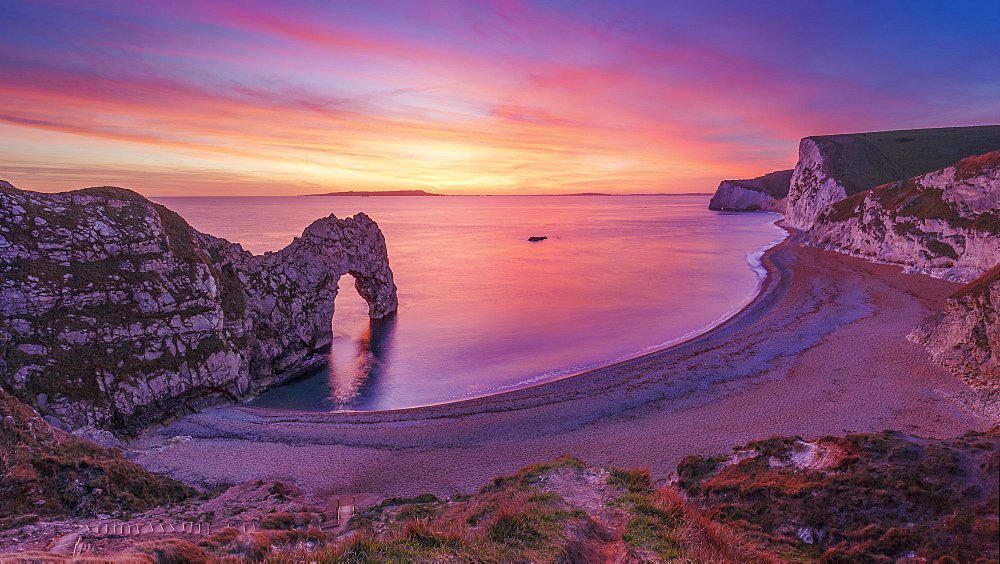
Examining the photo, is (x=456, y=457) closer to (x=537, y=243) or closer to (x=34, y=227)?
(x=34, y=227)

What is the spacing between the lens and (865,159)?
92125 millimetres

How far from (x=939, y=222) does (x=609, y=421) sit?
162 feet

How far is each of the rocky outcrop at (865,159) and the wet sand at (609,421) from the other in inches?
2849

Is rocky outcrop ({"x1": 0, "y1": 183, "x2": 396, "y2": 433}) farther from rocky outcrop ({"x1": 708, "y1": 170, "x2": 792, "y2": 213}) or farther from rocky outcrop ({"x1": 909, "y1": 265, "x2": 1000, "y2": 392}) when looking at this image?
rocky outcrop ({"x1": 708, "y1": 170, "x2": 792, "y2": 213})

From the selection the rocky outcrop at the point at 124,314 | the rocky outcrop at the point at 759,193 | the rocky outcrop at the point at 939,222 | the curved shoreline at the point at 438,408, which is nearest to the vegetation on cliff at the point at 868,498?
the curved shoreline at the point at 438,408

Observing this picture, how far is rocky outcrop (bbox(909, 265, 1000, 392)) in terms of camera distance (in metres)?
19.8

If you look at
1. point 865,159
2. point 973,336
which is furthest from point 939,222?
→ point 865,159

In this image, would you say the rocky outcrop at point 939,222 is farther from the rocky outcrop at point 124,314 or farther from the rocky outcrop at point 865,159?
the rocky outcrop at point 124,314

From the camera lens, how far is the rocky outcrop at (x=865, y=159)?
8581 cm

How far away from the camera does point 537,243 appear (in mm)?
97562

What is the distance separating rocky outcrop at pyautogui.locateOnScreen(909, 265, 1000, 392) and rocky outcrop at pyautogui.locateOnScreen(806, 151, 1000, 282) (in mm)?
21033

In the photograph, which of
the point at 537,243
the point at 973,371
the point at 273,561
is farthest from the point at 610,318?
the point at 537,243

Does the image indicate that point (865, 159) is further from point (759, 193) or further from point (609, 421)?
point (609, 421)

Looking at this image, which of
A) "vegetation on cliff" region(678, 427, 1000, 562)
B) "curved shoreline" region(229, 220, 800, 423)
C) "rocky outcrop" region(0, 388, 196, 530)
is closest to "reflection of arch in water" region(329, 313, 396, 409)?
"curved shoreline" region(229, 220, 800, 423)
